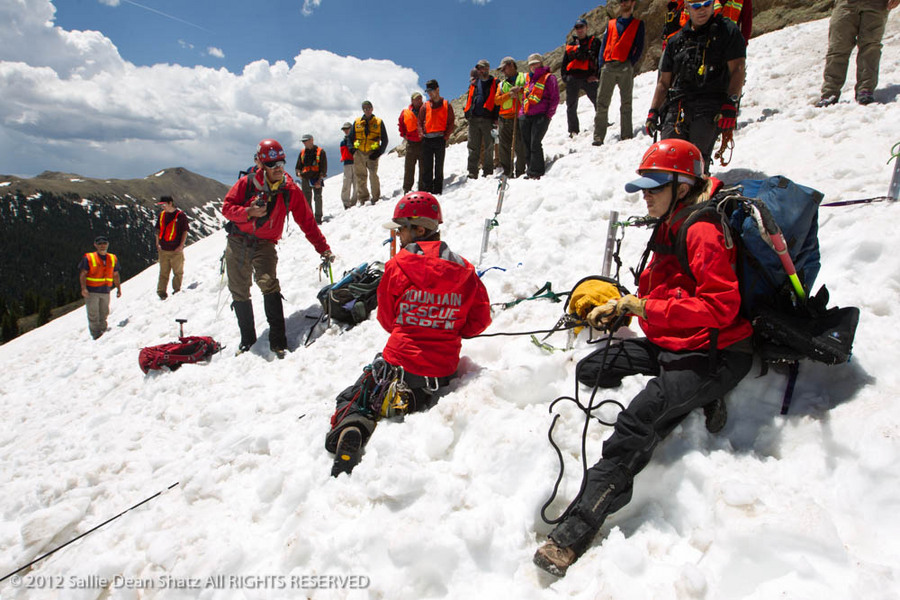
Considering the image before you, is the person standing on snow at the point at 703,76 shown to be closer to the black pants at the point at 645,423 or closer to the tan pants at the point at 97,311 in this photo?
the black pants at the point at 645,423

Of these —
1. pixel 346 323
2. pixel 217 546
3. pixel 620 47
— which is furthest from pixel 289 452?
pixel 620 47

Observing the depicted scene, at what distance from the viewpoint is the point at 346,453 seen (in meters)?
3.54

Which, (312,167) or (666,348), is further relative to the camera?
(312,167)

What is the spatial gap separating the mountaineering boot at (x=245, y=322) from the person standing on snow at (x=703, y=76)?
266 inches

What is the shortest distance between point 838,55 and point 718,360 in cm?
776

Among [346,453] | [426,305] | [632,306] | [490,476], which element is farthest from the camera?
[426,305]

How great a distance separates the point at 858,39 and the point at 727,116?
3663mm

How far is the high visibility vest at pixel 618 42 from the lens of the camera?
362 inches

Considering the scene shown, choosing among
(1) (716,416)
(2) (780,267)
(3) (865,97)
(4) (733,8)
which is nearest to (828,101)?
(3) (865,97)

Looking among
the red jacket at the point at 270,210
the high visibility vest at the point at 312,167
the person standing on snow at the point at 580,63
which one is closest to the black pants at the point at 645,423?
the red jacket at the point at 270,210

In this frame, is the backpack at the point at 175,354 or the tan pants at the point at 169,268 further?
the tan pants at the point at 169,268

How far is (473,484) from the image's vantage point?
9.83 ft

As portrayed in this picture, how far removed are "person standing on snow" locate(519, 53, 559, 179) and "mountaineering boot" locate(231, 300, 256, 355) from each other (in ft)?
20.7

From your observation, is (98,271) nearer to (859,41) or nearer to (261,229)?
(261,229)
